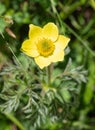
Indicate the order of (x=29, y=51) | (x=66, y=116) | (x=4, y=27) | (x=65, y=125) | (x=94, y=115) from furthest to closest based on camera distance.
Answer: (x=94, y=115) < (x=65, y=125) < (x=66, y=116) < (x=4, y=27) < (x=29, y=51)

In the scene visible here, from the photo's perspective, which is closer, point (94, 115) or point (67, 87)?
point (67, 87)

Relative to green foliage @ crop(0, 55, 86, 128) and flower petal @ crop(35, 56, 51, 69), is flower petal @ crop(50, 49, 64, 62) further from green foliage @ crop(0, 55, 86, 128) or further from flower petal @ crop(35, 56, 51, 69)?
green foliage @ crop(0, 55, 86, 128)

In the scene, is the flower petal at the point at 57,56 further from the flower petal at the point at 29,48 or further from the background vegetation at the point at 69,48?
the background vegetation at the point at 69,48

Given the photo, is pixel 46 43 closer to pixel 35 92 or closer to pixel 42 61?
pixel 42 61

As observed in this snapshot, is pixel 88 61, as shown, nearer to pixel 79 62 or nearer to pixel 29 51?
pixel 79 62

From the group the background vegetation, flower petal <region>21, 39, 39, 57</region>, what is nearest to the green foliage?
the background vegetation

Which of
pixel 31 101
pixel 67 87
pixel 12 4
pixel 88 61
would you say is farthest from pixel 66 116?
pixel 12 4

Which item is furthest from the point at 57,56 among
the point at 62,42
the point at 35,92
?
the point at 35,92
